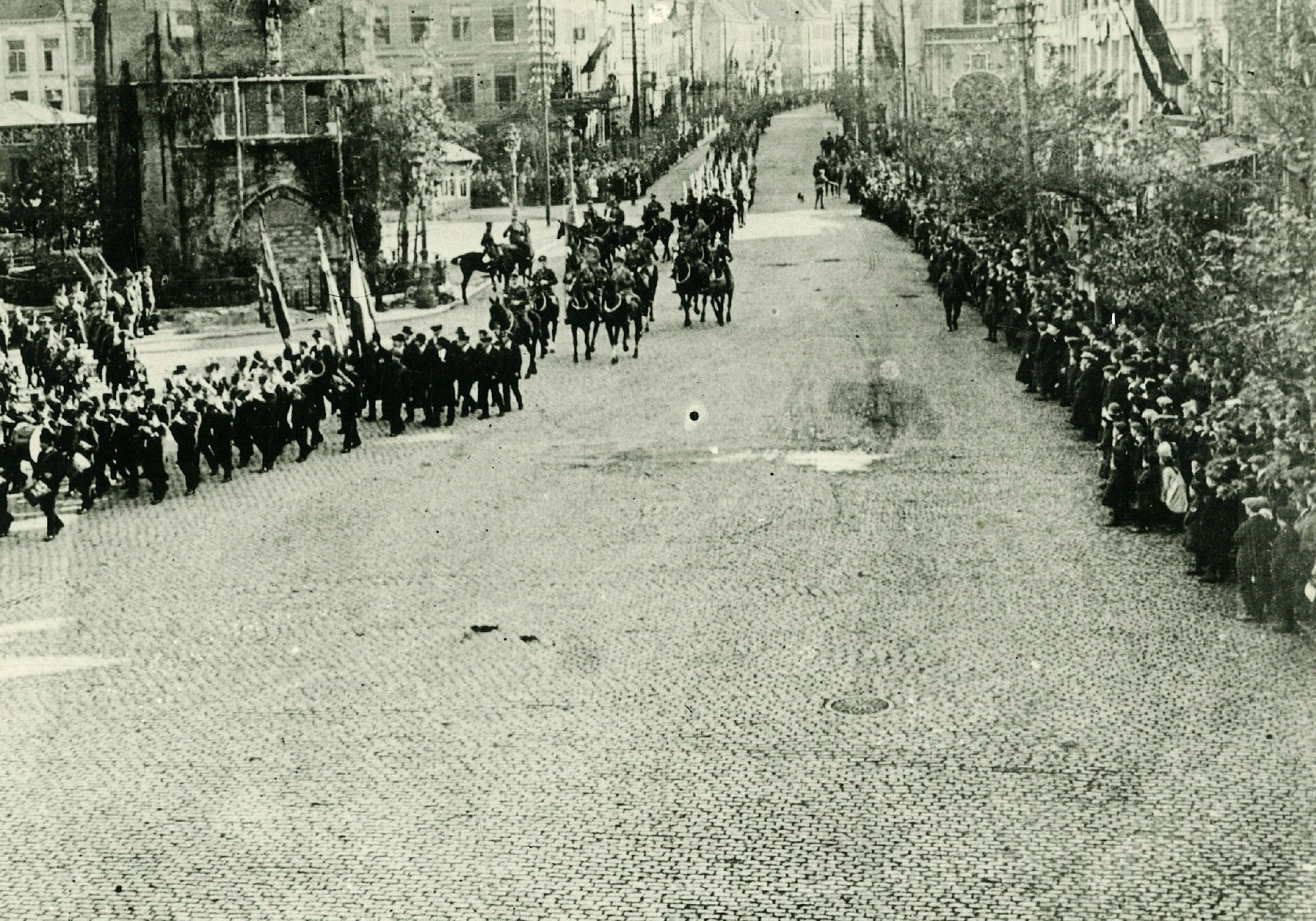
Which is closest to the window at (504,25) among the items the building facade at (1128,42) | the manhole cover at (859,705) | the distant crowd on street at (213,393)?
the building facade at (1128,42)

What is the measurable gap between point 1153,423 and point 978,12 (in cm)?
7390

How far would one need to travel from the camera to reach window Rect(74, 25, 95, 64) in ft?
Result: 244

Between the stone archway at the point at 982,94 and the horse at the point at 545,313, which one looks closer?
the horse at the point at 545,313

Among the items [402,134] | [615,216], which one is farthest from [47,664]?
[402,134]

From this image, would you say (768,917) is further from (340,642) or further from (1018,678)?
(340,642)

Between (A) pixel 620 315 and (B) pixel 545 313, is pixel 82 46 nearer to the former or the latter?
(B) pixel 545 313

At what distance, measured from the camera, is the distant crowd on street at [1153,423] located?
16719 mm

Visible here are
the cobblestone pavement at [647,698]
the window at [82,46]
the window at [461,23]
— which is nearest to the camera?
the cobblestone pavement at [647,698]

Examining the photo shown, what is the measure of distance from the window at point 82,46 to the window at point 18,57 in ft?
7.59

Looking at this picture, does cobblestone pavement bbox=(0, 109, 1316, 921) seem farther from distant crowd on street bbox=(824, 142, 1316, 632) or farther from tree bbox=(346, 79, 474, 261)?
tree bbox=(346, 79, 474, 261)

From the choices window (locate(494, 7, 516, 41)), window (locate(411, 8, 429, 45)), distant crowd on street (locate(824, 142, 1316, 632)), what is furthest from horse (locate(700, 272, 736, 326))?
window (locate(494, 7, 516, 41))

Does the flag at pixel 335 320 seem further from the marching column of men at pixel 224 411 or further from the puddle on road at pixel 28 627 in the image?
the puddle on road at pixel 28 627

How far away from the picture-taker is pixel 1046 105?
40.3 meters

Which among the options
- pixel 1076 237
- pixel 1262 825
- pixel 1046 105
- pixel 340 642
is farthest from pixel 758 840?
pixel 1076 237
